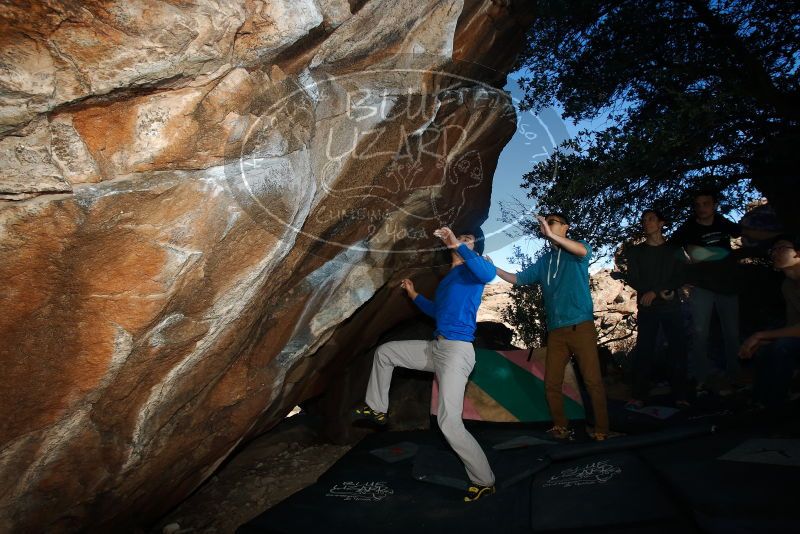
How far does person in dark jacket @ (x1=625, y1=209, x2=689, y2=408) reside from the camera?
5.36 meters

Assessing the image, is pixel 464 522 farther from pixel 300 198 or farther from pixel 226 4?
pixel 226 4

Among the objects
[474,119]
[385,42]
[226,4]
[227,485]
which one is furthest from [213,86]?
[227,485]

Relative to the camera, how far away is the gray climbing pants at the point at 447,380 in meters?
3.74

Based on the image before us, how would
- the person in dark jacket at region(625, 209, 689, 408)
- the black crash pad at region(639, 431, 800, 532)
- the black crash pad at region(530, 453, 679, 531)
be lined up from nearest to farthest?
1. the black crash pad at region(639, 431, 800, 532)
2. the black crash pad at region(530, 453, 679, 531)
3. the person in dark jacket at region(625, 209, 689, 408)

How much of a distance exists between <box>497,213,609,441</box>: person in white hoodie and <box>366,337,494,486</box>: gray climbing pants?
109 cm

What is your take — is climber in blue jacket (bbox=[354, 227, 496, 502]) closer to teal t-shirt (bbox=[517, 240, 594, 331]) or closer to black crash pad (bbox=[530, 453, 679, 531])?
black crash pad (bbox=[530, 453, 679, 531])

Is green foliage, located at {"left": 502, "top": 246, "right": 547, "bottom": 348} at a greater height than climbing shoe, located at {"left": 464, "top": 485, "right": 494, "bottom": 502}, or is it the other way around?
green foliage, located at {"left": 502, "top": 246, "right": 547, "bottom": 348}

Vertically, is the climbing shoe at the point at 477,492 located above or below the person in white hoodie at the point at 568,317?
below

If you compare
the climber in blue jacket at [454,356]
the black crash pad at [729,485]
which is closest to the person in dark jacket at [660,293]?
the black crash pad at [729,485]

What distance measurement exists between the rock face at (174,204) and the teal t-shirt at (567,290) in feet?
6.20

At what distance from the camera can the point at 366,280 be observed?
507cm

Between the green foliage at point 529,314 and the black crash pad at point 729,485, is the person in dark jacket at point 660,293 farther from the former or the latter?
the green foliage at point 529,314

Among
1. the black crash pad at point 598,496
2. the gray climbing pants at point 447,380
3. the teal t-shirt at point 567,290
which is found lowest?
the black crash pad at point 598,496

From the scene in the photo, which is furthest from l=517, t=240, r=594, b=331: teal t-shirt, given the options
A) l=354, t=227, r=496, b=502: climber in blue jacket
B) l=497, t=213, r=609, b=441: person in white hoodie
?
l=354, t=227, r=496, b=502: climber in blue jacket
